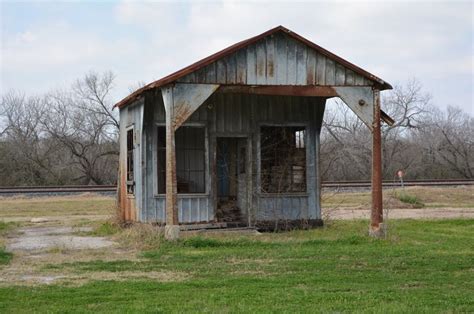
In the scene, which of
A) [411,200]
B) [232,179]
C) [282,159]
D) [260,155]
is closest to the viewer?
[260,155]

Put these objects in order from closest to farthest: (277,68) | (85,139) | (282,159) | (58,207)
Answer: (277,68) → (282,159) → (58,207) → (85,139)

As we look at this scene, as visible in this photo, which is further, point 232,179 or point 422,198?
point 422,198

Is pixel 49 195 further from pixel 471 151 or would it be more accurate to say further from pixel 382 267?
pixel 471 151

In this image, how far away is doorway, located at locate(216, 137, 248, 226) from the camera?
1911cm

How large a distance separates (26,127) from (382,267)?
1896 inches

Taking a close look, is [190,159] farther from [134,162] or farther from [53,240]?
[53,240]

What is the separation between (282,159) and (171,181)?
433cm

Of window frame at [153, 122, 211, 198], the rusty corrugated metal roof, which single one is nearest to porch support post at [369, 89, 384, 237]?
the rusty corrugated metal roof

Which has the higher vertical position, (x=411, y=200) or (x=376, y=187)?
(x=376, y=187)

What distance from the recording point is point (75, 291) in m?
9.80

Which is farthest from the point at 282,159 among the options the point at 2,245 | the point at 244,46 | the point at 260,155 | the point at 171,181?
the point at 2,245

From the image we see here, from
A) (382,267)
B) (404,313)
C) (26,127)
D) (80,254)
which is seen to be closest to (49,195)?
(26,127)

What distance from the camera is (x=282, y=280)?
10594 mm

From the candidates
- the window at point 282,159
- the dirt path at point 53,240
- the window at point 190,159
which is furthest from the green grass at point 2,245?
the window at point 282,159
